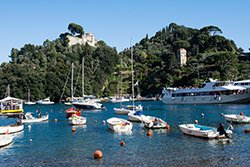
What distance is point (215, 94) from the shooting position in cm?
11938

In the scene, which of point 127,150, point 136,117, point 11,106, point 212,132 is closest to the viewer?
point 127,150

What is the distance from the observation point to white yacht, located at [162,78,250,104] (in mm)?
116375

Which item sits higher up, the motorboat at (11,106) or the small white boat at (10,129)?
the motorboat at (11,106)

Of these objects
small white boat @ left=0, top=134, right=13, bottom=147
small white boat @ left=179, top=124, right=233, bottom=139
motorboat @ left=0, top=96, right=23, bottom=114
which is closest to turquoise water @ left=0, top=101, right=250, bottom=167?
small white boat @ left=0, top=134, right=13, bottom=147

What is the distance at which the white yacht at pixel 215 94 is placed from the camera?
11638cm

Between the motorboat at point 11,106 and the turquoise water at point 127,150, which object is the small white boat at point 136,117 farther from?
the motorboat at point 11,106

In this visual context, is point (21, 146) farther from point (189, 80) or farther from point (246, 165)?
point (189, 80)

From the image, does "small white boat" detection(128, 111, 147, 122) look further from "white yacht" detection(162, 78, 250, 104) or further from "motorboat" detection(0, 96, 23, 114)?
"white yacht" detection(162, 78, 250, 104)

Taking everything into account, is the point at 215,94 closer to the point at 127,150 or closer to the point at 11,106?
the point at 11,106

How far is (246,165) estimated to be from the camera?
2975cm

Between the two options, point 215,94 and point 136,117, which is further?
point 215,94

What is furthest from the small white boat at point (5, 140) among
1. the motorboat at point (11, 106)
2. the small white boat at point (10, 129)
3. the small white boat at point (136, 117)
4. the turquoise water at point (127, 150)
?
the motorboat at point (11, 106)

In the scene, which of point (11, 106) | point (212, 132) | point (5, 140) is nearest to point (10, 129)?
point (5, 140)

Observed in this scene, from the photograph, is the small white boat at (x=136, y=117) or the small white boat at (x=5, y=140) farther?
the small white boat at (x=136, y=117)
